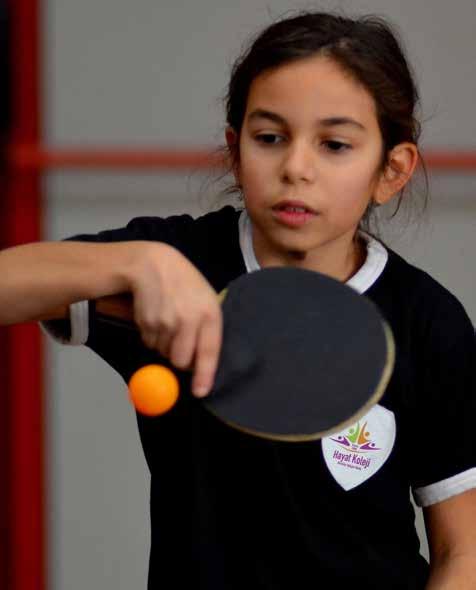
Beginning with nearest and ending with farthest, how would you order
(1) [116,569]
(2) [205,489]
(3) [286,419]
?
(3) [286,419] → (2) [205,489] → (1) [116,569]

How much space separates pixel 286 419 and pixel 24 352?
1.20 m

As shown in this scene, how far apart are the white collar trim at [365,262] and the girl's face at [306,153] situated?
0.03 m

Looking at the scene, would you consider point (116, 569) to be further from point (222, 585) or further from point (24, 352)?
point (222, 585)

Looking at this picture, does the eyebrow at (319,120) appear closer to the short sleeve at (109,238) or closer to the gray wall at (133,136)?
the short sleeve at (109,238)

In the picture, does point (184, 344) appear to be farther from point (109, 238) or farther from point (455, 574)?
point (455, 574)

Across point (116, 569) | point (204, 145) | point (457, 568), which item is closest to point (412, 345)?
point (457, 568)

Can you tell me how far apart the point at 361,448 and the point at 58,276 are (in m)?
0.41

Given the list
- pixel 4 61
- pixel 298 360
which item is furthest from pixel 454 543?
pixel 4 61

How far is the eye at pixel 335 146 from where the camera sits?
51.9 inches

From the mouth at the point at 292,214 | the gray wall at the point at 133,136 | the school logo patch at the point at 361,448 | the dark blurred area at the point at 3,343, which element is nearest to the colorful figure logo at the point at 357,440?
the school logo patch at the point at 361,448

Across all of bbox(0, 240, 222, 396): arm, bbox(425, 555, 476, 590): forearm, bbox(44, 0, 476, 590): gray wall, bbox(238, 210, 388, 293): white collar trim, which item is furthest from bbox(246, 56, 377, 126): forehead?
bbox(44, 0, 476, 590): gray wall

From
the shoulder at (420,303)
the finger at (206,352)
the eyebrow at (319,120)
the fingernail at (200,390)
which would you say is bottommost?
the shoulder at (420,303)

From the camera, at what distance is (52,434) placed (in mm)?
2301

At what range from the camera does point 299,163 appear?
4.20 feet
